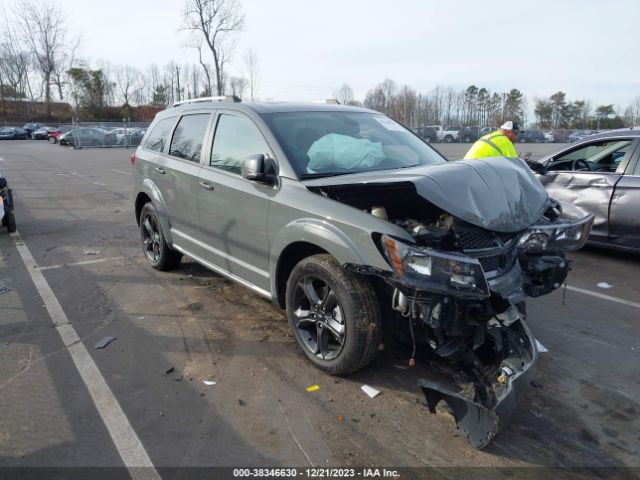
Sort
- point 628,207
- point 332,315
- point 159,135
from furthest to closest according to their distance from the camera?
point 628,207 < point 159,135 < point 332,315

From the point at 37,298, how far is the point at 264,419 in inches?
131

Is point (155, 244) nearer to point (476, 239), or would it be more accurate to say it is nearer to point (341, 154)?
point (341, 154)

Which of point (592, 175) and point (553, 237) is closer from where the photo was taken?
point (553, 237)

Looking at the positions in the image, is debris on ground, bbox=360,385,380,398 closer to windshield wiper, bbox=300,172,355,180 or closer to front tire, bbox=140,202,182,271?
windshield wiper, bbox=300,172,355,180

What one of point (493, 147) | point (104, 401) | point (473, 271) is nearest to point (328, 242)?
point (473, 271)

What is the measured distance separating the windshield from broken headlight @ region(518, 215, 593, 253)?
1188 mm

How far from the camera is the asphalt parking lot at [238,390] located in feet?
9.04

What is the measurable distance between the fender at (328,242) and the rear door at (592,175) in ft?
15.7

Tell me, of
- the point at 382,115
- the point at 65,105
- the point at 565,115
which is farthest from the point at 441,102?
the point at 382,115

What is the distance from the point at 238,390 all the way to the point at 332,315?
2.74 feet

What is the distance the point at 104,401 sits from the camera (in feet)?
10.6

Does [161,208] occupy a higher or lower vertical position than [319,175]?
lower

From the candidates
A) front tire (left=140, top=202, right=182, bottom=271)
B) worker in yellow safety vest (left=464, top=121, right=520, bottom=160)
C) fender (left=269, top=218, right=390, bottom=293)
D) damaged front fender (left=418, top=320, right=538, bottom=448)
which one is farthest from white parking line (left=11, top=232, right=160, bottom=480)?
worker in yellow safety vest (left=464, top=121, right=520, bottom=160)

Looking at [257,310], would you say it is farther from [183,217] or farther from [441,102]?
[441,102]
